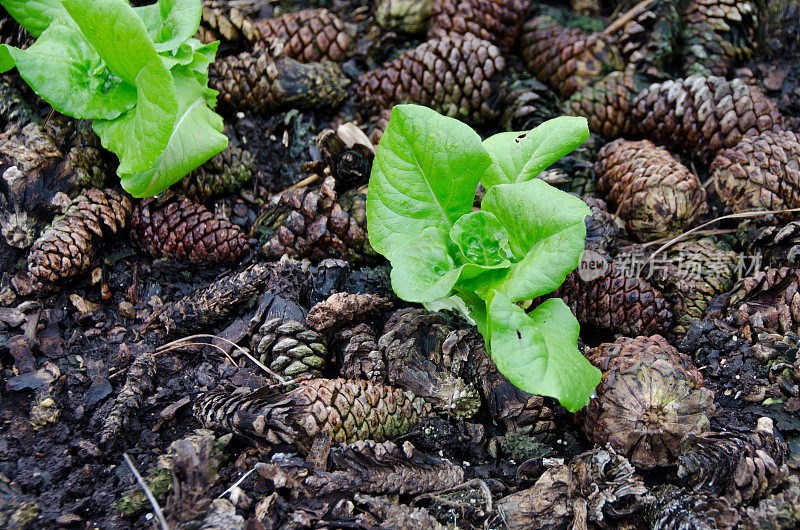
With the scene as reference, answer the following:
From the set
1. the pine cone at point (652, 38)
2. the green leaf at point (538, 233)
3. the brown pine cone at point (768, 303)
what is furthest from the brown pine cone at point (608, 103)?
the green leaf at point (538, 233)

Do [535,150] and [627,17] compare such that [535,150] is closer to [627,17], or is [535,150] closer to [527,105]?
[527,105]

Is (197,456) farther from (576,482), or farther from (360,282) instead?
(576,482)

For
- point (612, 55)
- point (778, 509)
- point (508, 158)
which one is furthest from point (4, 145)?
point (778, 509)

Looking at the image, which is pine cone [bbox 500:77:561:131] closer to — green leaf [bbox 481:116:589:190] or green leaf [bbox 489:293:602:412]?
green leaf [bbox 481:116:589:190]

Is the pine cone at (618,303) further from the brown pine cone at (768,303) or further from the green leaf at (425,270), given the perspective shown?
the green leaf at (425,270)

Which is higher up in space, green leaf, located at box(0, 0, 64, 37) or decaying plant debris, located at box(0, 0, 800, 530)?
green leaf, located at box(0, 0, 64, 37)

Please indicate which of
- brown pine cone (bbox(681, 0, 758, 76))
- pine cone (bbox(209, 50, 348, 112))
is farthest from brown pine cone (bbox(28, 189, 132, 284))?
brown pine cone (bbox(681, 0, 758, 76))

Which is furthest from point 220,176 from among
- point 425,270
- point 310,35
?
point 425,270
